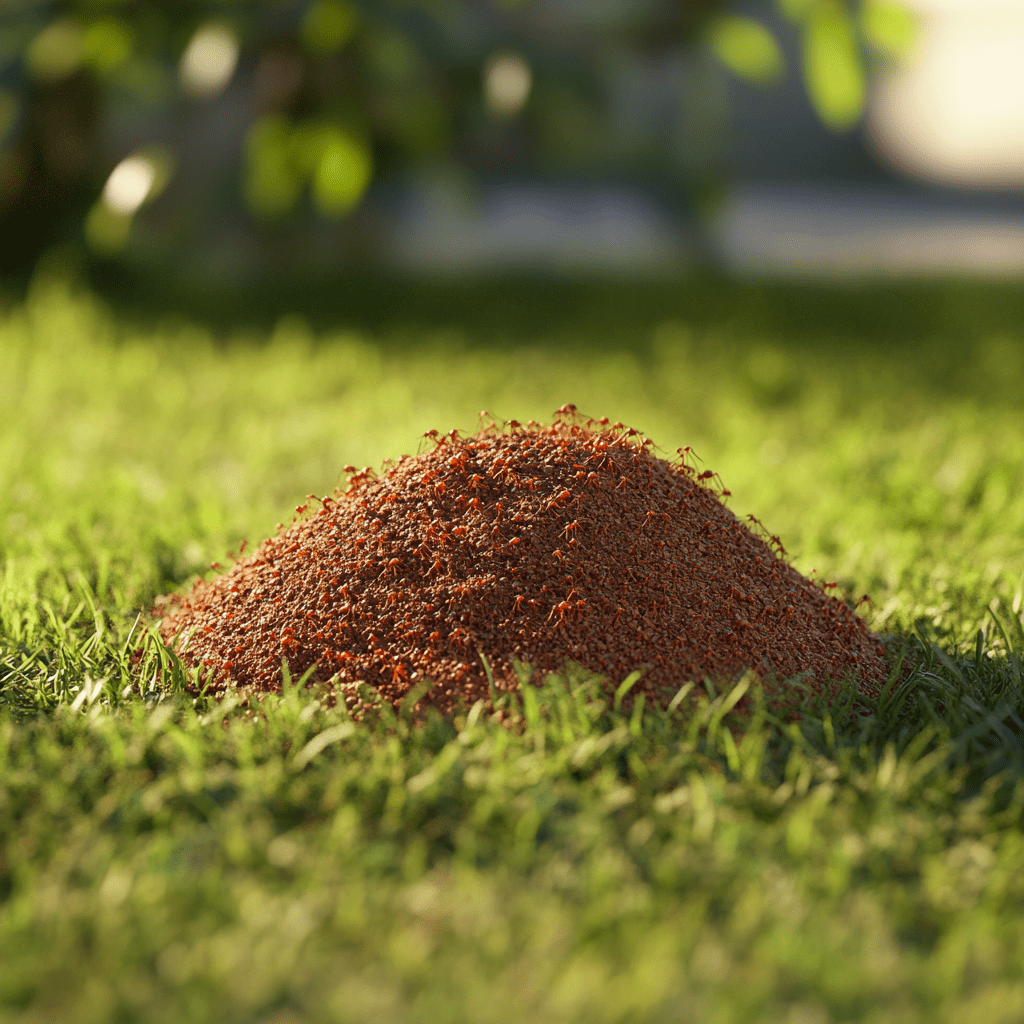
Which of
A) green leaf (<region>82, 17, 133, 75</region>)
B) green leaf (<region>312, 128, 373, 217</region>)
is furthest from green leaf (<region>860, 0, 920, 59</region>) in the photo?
green leaf (<region>82, 17, 133, 75</region>)

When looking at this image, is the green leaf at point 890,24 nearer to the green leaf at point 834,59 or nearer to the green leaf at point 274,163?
the green leaf at point 834,59

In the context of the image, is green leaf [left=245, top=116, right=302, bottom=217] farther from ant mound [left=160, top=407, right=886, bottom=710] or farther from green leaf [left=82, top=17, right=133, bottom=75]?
ant mound [left=160, top=407, right=886, bottom=710]

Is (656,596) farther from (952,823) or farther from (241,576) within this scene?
(241,576)

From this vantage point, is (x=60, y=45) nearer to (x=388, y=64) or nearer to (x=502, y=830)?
(x=388, y=64)

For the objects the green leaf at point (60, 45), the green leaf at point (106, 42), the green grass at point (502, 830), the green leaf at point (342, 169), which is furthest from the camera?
the green leaf at point (60, 45)

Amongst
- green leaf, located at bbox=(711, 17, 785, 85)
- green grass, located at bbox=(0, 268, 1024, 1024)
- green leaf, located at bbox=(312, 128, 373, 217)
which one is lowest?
green grass, located at bbox=(0, 268, 1024, 1024)

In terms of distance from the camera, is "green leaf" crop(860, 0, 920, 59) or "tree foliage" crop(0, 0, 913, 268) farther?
"tree foliage" crop(0, 0, 913, 268)

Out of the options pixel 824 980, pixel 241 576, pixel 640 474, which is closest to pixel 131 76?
pixel 241 576

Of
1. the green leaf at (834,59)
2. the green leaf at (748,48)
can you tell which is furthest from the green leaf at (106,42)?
the green leaf at (834,59)
